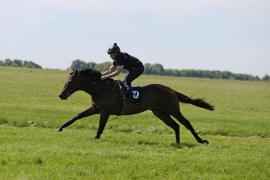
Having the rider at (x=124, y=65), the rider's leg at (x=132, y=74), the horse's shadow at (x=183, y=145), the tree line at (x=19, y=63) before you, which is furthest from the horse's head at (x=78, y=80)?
the tree line at (x=19, y=63)

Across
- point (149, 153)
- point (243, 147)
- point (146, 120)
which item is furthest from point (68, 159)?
point (146, 120)

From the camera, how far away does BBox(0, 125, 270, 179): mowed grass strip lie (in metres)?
10.6

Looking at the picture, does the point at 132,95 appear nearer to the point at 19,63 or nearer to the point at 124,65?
the point at 124,65

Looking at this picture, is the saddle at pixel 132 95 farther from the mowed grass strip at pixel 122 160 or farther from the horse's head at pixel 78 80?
the mowed grass strip at pixel 122 160

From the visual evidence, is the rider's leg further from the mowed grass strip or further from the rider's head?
the mowed grass strip

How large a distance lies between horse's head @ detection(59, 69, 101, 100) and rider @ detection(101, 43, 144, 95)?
1.06 feet

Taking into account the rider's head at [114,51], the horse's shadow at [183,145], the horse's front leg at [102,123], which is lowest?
the horse's shadow at [183,145]

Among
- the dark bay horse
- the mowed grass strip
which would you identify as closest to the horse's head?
the dark bay horse

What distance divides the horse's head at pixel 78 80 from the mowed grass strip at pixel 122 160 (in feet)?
4.90

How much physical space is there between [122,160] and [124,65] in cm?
438

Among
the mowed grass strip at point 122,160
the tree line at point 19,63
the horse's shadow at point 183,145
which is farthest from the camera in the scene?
the tree line at point 19,63

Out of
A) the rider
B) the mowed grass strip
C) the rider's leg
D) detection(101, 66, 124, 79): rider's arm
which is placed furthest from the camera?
the rider's leg

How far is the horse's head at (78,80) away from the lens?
50.5 ft

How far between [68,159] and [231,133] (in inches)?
454
